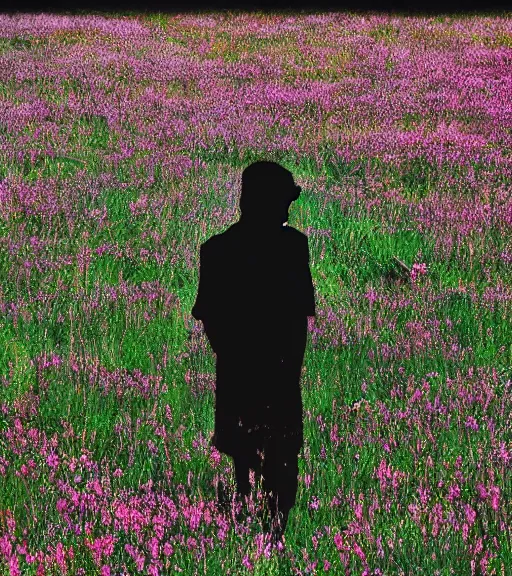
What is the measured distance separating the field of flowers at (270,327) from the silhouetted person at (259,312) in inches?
14.8

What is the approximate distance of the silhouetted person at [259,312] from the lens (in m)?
2.68

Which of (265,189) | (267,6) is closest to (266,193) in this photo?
(265,189)

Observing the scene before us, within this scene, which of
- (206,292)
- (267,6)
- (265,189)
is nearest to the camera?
(265,189)

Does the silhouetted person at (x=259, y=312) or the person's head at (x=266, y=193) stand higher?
the person's head at (x=266, y=193)

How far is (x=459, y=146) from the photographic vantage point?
25.9 feet

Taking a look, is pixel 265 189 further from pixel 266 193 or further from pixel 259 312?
pixel 259 312

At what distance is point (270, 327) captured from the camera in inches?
107

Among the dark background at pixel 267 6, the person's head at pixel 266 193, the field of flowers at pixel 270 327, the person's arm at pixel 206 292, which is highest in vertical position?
the dark background at pixel 267 6

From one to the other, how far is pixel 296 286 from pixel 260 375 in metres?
0.31

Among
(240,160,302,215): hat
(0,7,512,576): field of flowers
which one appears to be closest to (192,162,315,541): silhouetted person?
(240,160,302,215): hat

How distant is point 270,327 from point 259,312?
0.06 meters

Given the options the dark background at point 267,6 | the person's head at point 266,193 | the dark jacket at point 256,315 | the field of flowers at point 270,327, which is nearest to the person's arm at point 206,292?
the dark jacket at point 256,315

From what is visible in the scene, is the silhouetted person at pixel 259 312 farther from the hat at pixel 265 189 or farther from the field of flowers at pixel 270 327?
the field of flowers at pixel 270 327

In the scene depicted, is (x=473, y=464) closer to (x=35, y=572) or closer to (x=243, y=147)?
(x=35, y=572)
